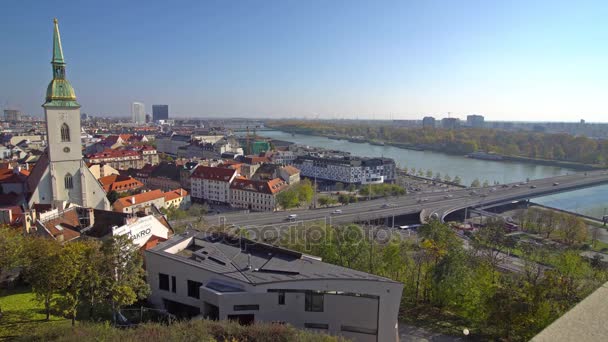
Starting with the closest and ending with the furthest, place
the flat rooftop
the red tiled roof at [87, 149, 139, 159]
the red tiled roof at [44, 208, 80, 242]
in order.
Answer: the flat rooftop, the red tiled roof at [44, 208, 80, 242], the red tiled roof at [87, 149, 139, 159]

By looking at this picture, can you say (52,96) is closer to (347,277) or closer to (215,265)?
(215,265)

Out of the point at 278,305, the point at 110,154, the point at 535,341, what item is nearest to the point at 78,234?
the point at 278,305

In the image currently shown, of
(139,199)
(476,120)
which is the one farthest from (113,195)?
(476,120)

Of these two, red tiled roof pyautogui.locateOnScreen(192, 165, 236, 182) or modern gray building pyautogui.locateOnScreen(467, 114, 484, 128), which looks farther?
modern gray building pyautogui.locateOnScreen(467, 114, 484, 128)

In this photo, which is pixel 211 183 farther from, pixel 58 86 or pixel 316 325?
pixel 316 325

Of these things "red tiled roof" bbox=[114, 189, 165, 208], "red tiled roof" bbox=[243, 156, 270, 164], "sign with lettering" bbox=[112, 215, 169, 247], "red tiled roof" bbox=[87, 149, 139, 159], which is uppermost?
"sign with lettering" bbox=[112, 215, 169, 247]

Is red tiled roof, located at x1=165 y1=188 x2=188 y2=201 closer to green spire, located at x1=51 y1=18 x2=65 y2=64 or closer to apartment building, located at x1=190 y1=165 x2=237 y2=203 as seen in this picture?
apartment building, located at x1=190 y1=165 x2=237 y2=203

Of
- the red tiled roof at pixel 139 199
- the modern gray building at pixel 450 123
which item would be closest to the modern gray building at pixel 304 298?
the red tiled roof at pixel 139 199

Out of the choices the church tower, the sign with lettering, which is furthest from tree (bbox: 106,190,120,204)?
the sign with lettering
